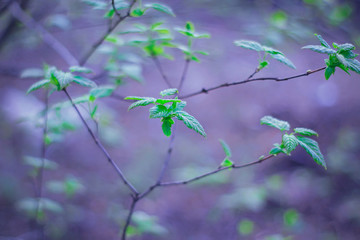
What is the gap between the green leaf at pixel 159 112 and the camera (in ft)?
3.11

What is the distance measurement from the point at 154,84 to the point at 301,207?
450 centimetres

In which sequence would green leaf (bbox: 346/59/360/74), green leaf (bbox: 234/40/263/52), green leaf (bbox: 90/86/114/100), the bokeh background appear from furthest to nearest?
the bokeh background < green leaf (bbox: 90/86/114/100) < green leaf (bbox: 234/40/263/52) < green leaf (bbox: 346/59/360/74)

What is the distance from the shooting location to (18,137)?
4449 millimetres

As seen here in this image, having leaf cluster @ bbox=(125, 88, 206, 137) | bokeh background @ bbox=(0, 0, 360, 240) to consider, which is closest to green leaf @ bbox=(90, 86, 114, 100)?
bokeh background @ bbox=(0, 0, 360, 240)

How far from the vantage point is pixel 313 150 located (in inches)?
43.1

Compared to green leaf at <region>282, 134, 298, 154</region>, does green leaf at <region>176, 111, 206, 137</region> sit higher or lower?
higher

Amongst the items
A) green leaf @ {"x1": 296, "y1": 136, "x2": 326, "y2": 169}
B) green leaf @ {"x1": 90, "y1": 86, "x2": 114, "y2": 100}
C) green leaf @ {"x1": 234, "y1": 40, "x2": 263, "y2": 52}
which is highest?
green leaf @ {"x1": 90, "y1": 86, "x2": 114, "y2": 100}

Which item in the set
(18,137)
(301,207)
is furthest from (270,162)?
(18,137)

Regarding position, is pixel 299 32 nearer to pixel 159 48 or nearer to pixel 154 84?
pixel 159 48

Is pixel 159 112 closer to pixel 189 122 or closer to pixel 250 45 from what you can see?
pixel 189 122

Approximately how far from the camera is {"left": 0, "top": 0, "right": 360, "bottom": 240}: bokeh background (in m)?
2.51

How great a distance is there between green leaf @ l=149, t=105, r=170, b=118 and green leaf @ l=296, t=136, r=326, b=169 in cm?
61

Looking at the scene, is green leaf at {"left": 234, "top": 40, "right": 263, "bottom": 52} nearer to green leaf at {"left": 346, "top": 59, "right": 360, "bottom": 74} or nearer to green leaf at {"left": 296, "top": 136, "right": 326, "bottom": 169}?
green leaf at {"left": 346, "top": 59, "right": 360, "bottom": 74}

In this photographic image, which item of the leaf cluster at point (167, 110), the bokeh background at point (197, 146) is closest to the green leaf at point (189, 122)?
the leaf cluster at point (167, 110)
